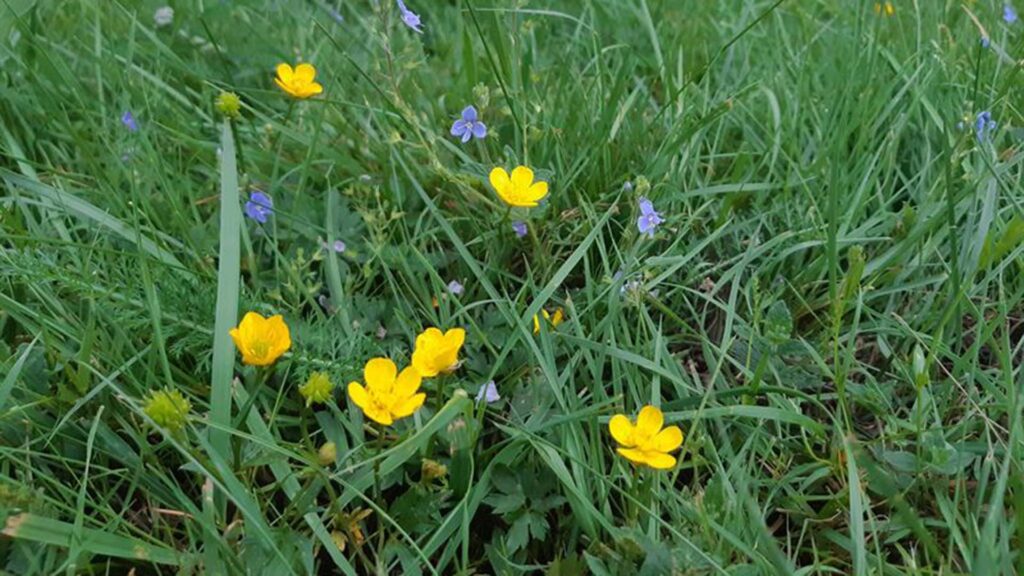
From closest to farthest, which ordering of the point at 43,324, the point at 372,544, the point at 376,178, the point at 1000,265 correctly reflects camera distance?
the point at 372,544, the point at 43,324, the point at 1000,265, the point at 376,178

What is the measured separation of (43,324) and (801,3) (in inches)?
79.3

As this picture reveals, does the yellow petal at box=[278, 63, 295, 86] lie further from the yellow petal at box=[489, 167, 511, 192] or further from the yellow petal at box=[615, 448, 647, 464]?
the yellow petal at box=[615, 448, 647, 464]

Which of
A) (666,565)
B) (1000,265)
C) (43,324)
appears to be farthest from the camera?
(1000,265)

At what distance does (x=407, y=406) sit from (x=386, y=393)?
0.04m

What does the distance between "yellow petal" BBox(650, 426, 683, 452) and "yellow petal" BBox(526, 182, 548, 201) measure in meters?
0.46

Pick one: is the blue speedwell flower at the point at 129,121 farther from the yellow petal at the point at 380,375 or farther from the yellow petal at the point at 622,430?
the yellow petal at the point at 622,430

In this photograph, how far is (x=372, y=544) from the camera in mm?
1330

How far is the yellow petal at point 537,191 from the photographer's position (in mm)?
1575

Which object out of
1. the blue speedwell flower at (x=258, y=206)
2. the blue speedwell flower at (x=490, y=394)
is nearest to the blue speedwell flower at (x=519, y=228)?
the blue speedwell flower at (x=490, y=394)

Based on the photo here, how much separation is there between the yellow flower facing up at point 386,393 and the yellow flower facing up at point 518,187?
1.24 feet

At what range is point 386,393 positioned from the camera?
128cm

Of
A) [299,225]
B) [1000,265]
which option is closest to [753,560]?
[1000,265]

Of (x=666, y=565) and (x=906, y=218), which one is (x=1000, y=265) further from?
(x=666, y=565)

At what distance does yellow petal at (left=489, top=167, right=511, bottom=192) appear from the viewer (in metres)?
1.55
